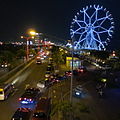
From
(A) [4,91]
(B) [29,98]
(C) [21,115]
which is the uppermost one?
(A) [4,91]

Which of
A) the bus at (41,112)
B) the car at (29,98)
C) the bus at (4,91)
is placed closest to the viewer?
the bus at (41,112)

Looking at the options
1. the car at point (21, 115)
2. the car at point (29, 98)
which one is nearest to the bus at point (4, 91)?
the car at point (29, 98)

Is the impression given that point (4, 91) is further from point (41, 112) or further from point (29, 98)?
point (41, 112)

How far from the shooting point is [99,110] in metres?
21.7

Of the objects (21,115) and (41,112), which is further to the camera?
(41,112)

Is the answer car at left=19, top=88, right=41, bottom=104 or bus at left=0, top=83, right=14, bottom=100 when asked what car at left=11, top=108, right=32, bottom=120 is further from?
bus at left=0, top=83, right=14, bottom=100

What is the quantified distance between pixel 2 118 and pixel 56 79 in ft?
53.8

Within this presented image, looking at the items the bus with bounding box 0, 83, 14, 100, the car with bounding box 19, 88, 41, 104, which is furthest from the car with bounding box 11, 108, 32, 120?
the bus with bounding box 0, 83, 14, 100

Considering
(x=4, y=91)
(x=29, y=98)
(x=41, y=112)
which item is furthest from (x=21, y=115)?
(x=4, y=91)

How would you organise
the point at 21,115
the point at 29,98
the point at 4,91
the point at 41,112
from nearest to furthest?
1. the point at 21,115
2. the point at 41,112
3. the point at 29,98
4. the point at 4,91

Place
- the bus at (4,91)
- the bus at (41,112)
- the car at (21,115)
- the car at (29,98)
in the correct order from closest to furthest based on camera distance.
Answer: the car at (21,115), the bus at (41,112), the car at (29,98), the bus at (4,91)

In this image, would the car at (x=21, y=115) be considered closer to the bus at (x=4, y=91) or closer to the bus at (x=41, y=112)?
the bus at (x=41, y=112)

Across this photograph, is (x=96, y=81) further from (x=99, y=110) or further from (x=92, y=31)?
(x=92, y=31)

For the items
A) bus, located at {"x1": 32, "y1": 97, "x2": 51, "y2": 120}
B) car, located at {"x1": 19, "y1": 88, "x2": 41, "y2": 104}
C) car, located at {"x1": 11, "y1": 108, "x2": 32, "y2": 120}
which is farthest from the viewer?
car, located at {"x1": 19, "y1": 88, "x2": 41, "y2": 104}
